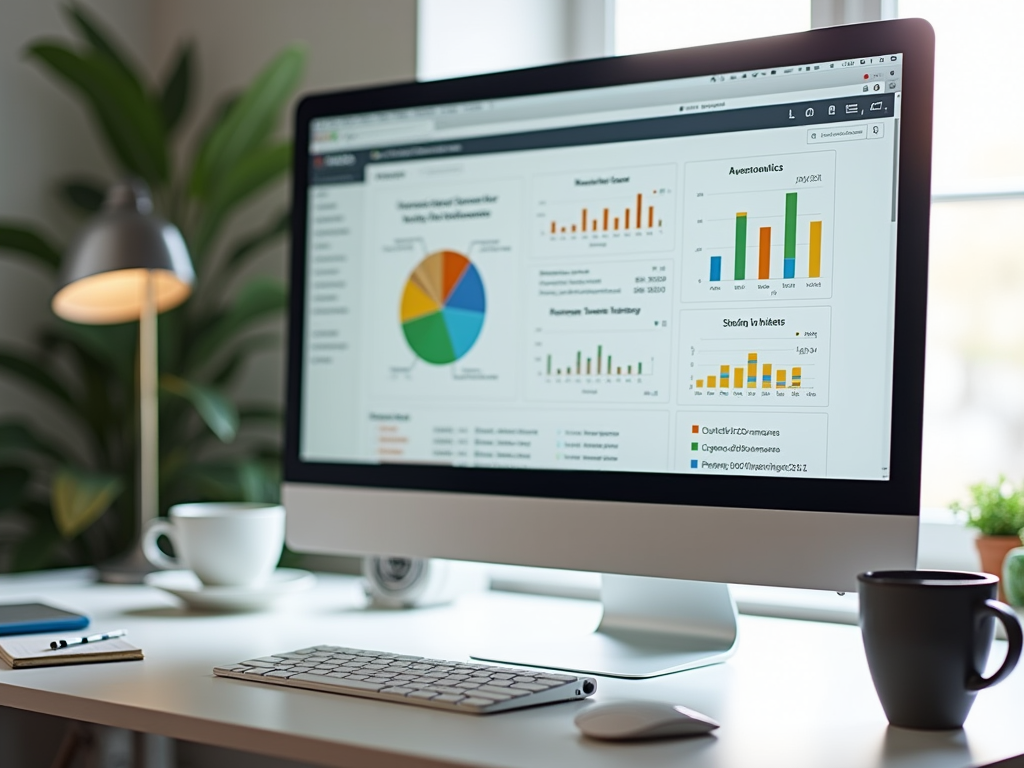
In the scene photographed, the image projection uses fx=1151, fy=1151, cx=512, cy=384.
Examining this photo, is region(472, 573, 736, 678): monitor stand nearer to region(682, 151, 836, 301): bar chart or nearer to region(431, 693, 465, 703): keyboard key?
region(431, 693, 465, 703): keyboard key

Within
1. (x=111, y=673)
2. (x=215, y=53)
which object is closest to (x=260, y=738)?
(x=111, y=673)

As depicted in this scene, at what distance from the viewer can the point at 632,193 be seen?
3.35 feet

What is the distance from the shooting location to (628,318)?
101 cm

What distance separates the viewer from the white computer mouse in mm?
728

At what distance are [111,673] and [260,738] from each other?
0.78 feet

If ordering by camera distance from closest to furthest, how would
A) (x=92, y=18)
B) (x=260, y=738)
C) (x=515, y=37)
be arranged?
(x=260, y=738), (x=515, y=37), (x=92, y=18)

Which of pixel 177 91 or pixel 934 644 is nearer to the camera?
pixel 934 644

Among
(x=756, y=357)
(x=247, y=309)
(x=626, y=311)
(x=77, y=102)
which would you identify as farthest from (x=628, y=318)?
(x=77, y=102)

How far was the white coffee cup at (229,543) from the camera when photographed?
50.3 inches

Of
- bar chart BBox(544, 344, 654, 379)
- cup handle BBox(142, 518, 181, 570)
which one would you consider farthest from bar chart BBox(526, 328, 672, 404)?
cup handle BBox(142, 518, 181, 570)

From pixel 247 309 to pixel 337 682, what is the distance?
0.97m

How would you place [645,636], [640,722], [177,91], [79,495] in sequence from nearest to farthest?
[640,722], [645,636], [79,495], [177,91]

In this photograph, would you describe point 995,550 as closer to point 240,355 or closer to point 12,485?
point 240,355

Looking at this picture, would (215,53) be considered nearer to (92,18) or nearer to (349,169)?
(92,18)
